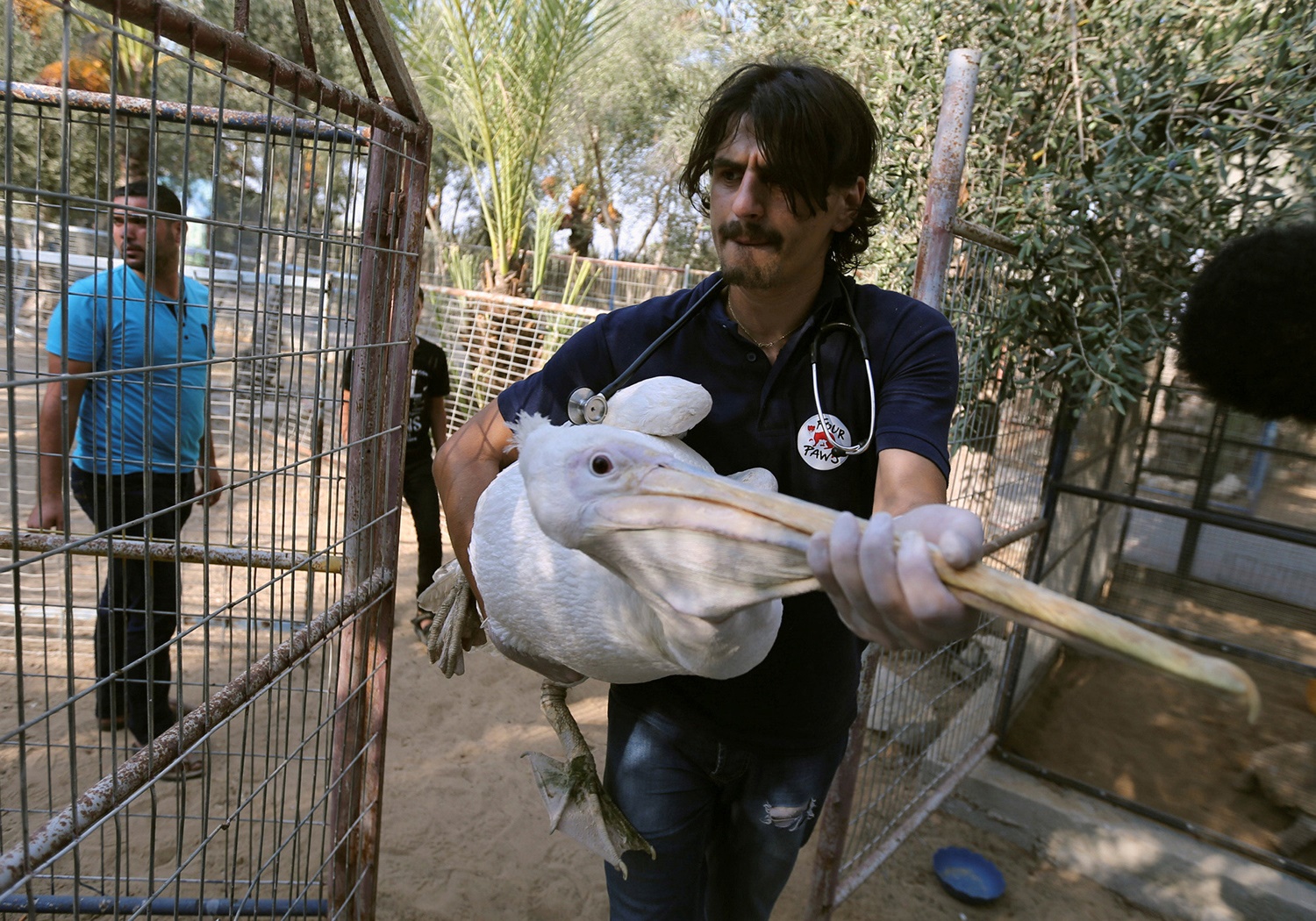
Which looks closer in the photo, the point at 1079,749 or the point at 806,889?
the point at 806,889

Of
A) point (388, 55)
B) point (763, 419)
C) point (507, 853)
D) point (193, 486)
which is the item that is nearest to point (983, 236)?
point (763, 419)

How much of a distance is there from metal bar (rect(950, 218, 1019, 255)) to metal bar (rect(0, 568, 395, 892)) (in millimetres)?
2082

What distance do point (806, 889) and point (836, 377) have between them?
2.50 meters

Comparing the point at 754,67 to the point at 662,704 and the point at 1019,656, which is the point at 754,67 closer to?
the point at 662,704

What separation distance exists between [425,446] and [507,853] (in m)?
2.32

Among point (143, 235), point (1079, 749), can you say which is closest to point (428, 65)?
point (143, 235)

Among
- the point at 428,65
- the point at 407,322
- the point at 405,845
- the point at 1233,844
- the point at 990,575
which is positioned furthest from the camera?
the point at 428,65

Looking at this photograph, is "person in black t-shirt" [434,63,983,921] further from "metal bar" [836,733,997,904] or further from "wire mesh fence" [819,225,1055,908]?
"metal bar" [836,733,997,904]

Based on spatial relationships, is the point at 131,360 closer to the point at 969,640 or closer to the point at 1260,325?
the point at 1260,325

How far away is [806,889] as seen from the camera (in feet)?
10.6

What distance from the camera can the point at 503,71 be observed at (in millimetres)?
7855

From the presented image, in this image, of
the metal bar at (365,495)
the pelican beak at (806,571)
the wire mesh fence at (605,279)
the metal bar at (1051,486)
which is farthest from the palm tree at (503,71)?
the pelican beak at (806,571)

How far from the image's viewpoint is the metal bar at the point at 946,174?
7.47 ft

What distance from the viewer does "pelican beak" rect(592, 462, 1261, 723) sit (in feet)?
2.49
